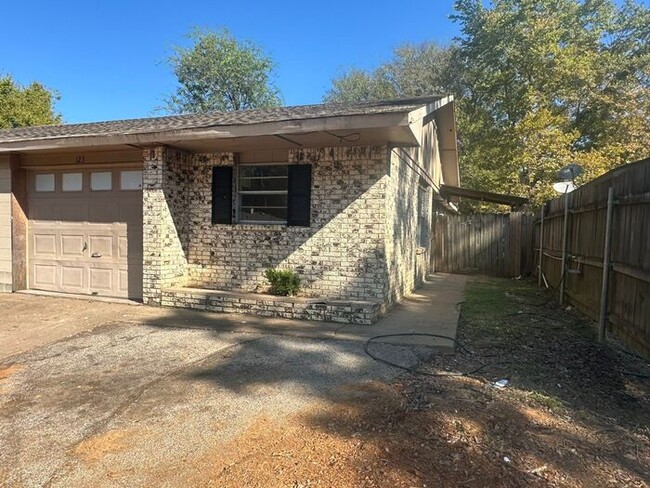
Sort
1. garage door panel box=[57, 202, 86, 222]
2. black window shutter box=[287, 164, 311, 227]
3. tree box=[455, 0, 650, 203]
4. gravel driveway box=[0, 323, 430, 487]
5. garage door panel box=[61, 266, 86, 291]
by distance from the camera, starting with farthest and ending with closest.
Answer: tree box=[455, 0, 650, 203] < garage door panel box=[61, 266, 86, 291] < garage door panel box=[57, 202, 86, 222] < black window shutter box=[287, 164, 311, 227] < gravel driveway box=[0, 323, 430, 487]

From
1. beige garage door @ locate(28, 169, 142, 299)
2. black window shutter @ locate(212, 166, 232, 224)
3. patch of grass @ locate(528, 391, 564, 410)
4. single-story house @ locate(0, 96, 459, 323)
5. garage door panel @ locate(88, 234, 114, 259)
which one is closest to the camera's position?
patch of grass @ locate(528, 391, 564, 410)

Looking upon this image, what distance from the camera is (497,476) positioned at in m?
2.63

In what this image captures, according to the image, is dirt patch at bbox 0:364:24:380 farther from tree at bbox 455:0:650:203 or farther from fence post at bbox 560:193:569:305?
tree at bbox 455:0:650:203

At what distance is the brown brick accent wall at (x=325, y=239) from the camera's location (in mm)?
7078

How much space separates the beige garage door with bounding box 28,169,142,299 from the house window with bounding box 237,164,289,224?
6.31 ft

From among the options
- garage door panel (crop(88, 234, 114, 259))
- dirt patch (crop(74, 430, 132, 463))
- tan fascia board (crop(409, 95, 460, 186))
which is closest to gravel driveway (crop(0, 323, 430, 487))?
dirt patch (crop(74, 430, 132, 463))

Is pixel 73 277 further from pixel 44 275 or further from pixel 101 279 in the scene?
pixel 44 275

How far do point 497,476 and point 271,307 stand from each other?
15.8 feet

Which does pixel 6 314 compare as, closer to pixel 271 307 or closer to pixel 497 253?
pixel 271 307

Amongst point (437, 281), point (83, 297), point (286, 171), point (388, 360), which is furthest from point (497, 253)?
point (83, 297)

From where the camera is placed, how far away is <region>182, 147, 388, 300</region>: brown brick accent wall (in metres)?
7.08

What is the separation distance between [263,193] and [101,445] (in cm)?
544

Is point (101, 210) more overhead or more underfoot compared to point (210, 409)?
more overhead

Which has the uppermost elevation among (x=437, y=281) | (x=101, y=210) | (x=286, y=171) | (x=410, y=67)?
(x=410, y=67)
